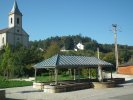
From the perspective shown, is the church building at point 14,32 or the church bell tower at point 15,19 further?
the church bell tower at point 15,19

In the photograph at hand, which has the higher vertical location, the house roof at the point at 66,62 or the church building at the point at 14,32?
the church building at the point at 14,32

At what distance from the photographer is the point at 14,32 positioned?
10394 cm

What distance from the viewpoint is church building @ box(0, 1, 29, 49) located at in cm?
10200

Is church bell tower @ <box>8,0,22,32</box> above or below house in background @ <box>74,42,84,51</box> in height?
above

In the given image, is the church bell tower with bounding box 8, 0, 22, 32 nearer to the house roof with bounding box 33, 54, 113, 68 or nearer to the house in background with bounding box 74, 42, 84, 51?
the house in background with bounding box 74, 42, 84, 51

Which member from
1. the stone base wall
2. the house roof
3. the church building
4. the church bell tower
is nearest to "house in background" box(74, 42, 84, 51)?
the church building

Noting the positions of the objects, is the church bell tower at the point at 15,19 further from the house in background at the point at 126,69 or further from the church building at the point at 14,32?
the house in background at the point at 126,69

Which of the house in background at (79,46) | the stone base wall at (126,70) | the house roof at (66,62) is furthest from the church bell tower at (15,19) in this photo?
the house roof at (66,62)

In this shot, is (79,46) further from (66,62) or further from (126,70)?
(66,62)

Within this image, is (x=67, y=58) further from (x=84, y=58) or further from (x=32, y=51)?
(x=32, y=51)

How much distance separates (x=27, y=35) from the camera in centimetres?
10812

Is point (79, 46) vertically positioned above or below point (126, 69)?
above

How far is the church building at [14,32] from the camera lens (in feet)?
335

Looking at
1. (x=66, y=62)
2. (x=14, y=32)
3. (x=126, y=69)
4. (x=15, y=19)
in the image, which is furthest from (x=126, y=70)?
(x=15, y=19)
